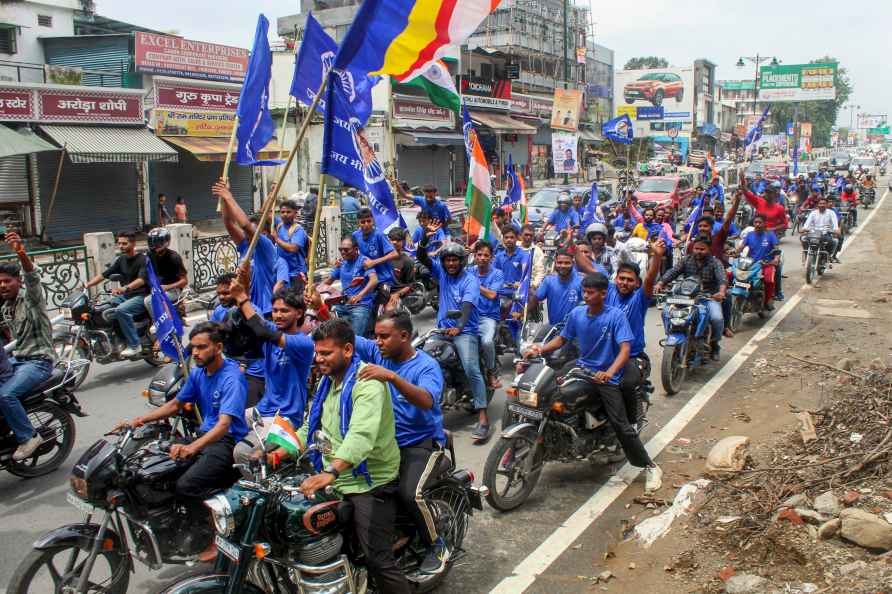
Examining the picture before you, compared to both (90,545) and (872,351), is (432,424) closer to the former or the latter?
(90,545)

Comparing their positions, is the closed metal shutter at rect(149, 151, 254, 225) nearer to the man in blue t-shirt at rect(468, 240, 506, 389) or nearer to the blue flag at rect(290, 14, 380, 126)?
the blue flag at rect(290, 14, 380, 126)

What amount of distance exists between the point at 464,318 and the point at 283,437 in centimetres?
387

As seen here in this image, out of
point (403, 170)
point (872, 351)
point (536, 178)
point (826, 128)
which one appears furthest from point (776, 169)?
point (826, 128)

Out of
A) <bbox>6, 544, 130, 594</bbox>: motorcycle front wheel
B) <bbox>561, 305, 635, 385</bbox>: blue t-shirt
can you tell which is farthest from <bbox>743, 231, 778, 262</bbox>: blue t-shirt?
<bbox>6, 544, 130, 594</bbox>: motorcycle front wheel

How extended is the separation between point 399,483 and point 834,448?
137 inches

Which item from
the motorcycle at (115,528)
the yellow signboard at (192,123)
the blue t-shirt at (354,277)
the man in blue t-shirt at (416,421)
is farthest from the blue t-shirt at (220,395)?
the yellow signboard at (192,123)

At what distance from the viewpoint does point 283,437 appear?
12.1 ft

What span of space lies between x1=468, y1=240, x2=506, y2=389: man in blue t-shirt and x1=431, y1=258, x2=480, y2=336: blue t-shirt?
0.36ft

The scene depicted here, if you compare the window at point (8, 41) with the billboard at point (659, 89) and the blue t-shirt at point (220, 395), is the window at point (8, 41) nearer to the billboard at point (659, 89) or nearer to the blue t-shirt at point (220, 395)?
the blue t-shirt at point (220, 395)

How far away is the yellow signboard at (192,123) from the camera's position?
23625mm

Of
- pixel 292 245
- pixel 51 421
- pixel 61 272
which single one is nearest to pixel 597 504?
pixel 51 421

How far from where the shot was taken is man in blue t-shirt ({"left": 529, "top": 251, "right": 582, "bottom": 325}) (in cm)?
813

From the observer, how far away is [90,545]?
390cm

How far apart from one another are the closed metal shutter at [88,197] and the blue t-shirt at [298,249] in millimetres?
14505
